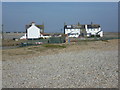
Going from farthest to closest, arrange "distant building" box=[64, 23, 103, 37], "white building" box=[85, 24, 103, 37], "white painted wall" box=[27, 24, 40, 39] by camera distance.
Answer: "white building" box=[85, 24, 103, 37], "distant building" box=[64, 23, 103, 37], "white painted wall" box=[27, 24, 40, 39]

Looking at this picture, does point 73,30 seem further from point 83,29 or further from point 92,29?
point 92,29

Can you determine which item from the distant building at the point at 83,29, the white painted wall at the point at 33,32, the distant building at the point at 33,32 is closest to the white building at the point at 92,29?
the distant building at the point at 83,29

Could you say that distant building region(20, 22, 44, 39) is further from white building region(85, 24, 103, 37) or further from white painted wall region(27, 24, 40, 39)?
white building region(85, 24, 103, 37)

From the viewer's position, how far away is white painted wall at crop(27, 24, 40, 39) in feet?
224

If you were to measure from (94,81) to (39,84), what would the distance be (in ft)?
8.47

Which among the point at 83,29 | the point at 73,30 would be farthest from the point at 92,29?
the point at 73,30

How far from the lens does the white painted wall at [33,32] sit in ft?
224

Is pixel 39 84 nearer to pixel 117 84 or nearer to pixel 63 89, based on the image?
pixel 63 89

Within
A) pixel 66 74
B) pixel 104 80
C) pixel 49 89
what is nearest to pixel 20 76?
pixel 66 74

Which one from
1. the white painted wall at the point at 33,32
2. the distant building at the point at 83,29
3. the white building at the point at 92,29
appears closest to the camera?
the white painted wall at the point at 33,32

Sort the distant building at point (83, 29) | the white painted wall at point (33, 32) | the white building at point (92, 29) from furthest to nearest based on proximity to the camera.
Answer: the white building at point (92, 29) < the distant building at point (83, 29) < the white painted wall at point (33, 32)

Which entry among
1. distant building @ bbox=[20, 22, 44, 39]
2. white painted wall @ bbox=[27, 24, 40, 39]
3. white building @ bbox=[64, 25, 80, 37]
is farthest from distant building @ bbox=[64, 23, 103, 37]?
white painted wall @ bbox=[27, 24, 40, 39]

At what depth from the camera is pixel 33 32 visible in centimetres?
6888

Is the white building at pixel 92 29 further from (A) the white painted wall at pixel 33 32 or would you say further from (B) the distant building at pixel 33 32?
(A) the white painted wall at pixel 33 32
